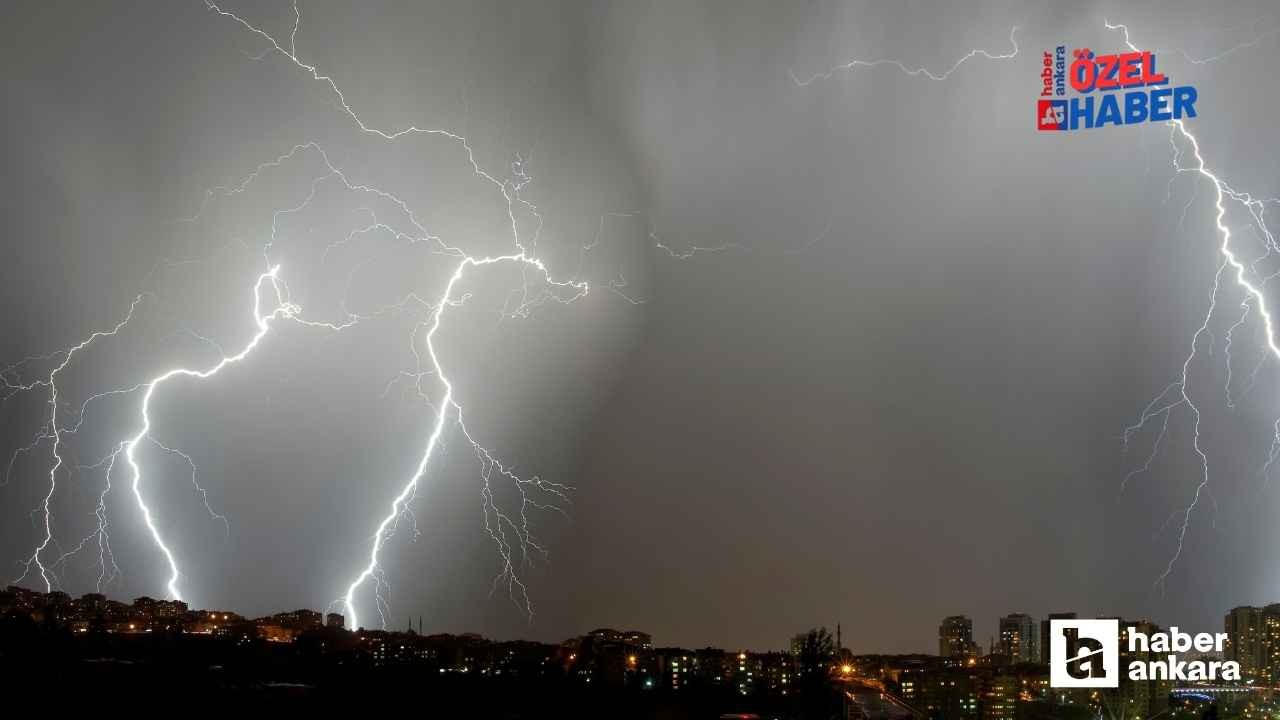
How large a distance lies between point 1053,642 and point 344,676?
13.1 meters

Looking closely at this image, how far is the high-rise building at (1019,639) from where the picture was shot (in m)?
46.5

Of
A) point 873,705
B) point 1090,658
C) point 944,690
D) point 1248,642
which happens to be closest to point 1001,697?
point 944,690

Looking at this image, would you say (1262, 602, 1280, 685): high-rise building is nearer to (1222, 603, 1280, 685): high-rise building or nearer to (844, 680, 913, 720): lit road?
(1222, 603, 1280, 685): high-rise building

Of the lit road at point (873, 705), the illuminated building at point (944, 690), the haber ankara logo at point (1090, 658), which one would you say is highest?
the haber ankara logo at point (1090, 658)

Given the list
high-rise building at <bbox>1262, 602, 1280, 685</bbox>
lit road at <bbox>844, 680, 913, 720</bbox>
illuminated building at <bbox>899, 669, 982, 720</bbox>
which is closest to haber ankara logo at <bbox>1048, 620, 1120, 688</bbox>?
lit road at <bbox>844, 680, 913, 720</bbox>

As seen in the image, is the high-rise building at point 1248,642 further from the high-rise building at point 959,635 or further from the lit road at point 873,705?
the lit road at point 873,705

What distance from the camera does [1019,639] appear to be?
155ft

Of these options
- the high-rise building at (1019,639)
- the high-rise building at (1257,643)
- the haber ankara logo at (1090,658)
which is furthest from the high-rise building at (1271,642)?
the haber ankara logo at (1090,658)

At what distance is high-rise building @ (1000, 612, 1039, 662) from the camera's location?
152ft

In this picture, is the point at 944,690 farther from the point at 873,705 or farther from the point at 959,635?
the point at 873,705

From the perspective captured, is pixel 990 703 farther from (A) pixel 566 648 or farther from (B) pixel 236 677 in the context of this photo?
(B) pixel 236 677

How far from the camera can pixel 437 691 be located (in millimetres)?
19703

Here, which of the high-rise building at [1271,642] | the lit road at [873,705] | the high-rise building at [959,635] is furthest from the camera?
the high-rise building at [959,635]

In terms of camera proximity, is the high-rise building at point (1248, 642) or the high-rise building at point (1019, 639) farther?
the high-rise building at point (1019, 639)
